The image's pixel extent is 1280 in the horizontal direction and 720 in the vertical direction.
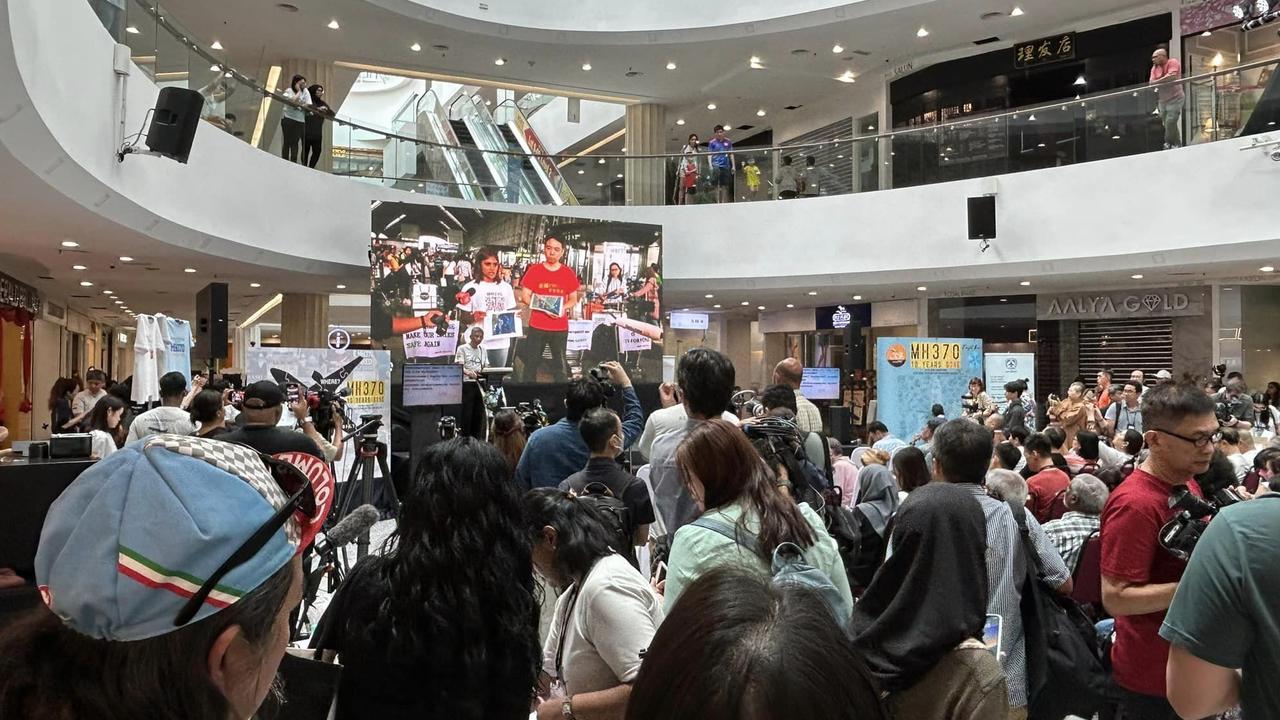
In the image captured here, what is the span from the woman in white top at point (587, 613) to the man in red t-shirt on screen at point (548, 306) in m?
11.3

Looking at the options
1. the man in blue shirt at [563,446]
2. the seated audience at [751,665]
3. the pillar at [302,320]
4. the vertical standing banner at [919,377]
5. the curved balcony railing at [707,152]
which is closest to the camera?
the seated audience at [751,665]

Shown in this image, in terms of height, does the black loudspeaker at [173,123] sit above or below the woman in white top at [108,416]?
above

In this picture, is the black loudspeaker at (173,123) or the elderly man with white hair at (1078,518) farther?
the black loudspeaker at (173,123)

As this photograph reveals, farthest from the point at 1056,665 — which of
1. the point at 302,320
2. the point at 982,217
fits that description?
the point at 302,320

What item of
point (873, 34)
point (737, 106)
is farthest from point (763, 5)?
point (737, 106)

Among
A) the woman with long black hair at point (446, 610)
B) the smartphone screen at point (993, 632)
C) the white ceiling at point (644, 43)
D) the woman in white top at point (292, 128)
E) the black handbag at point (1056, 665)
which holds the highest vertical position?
the white ceiling at point (644, 43)

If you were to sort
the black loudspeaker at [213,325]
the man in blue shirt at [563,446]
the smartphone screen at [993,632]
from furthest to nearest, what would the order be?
the black loudspeaker at [213,325] < the man in blue shirt at [563,446] < the smartphone screen at [993,632]

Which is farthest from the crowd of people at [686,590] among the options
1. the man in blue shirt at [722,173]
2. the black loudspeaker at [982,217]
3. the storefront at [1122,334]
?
the man in blue shirt at [722,173]

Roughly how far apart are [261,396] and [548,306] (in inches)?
378

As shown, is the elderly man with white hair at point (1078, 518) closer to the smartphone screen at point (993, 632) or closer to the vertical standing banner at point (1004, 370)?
the smartphone screen at point (993, 632)

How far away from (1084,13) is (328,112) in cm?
1256

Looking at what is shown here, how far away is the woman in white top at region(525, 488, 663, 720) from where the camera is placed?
2.21m

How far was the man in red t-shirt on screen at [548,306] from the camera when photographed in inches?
548

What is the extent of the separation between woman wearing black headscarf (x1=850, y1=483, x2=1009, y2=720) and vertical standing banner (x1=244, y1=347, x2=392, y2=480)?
22.2 ft
